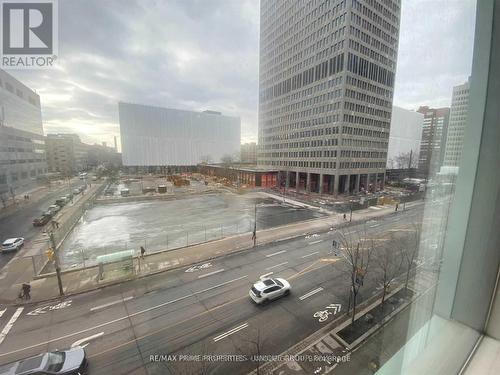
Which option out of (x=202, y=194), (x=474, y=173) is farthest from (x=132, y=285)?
(x=202, y=194)

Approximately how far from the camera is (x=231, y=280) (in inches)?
310

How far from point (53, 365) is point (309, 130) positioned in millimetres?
31759

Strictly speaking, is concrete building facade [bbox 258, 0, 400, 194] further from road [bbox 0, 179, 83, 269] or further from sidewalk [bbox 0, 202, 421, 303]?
road [bbox 0, 179, 83, 269]

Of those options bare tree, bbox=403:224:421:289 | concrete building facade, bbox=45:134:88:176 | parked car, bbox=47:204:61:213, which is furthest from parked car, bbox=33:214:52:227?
bare tree, bbox=403:224:421:289

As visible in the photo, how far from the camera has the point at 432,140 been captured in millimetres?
1430

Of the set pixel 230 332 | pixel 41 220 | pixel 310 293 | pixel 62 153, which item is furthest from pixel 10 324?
pixel 41 220

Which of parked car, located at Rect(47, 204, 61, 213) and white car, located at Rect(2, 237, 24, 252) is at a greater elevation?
parked car, located at Rect(47, 204, 61, 213)

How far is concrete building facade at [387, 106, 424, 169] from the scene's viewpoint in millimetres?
1914

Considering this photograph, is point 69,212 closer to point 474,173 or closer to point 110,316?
point 110,316

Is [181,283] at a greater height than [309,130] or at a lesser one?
lesser

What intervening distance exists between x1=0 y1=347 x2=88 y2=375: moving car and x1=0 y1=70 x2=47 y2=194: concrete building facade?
488 centimetres

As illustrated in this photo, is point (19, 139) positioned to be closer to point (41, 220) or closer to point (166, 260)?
point (166, 260)

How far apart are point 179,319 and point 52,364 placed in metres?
2.58

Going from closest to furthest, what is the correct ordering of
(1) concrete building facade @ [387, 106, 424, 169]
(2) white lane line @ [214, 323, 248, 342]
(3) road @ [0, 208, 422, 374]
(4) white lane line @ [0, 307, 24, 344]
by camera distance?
(1) concrete building facade @ [387, 106, 424, 169] → (3) road @ [0, 208, 422, 374] → (2) white lane line @ [214, 323, 248, 342] → (4) white lane line @ [0, 307, 24, 344]
